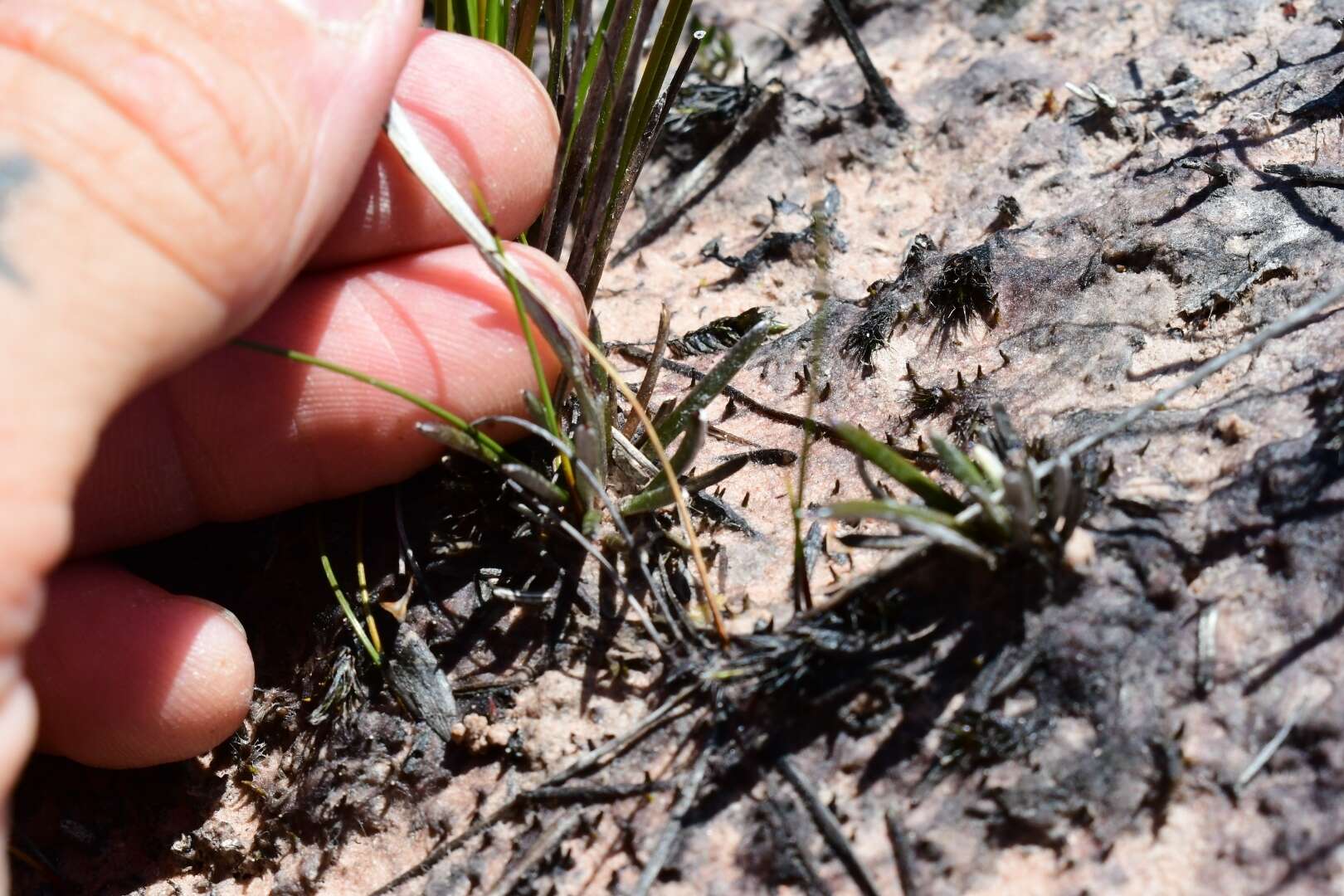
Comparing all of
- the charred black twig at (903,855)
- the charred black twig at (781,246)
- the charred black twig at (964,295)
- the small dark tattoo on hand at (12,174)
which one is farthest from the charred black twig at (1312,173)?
the small dark tattoo on hand at (12,174)

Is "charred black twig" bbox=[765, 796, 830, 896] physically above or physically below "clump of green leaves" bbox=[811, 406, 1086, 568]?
below

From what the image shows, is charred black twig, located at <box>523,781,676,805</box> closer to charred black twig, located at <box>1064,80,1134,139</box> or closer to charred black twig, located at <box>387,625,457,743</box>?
charred black twig, located at <box>387,625,457,743</box>

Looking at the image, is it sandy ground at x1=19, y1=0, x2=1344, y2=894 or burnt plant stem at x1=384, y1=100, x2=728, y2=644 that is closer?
sandy ground at x1=19, y1=0, x2=1344, y2=894

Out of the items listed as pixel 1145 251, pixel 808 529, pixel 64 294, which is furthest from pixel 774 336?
pixel 64 294

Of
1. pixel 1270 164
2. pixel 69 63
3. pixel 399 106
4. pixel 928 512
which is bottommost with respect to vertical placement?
pixel 928 512

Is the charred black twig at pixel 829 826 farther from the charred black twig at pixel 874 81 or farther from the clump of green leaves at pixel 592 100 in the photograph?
the charred black twig at pixel 874 81

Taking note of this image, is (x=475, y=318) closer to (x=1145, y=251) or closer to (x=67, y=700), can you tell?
(x=67, y=700)

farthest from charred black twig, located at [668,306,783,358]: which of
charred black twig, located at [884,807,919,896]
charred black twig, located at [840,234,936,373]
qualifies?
charred black twig, located at [884,807,919,896]
